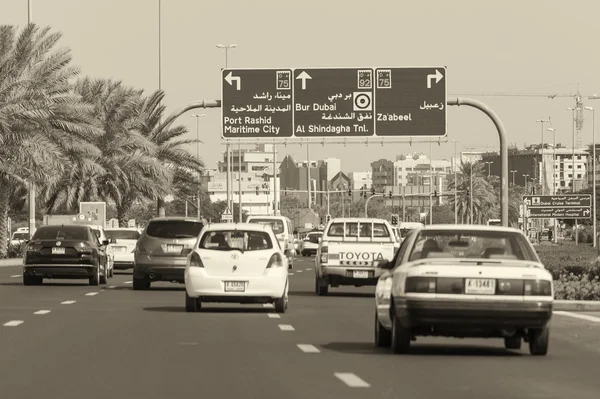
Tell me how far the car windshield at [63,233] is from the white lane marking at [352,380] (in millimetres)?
23617

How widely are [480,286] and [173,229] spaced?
749 inches

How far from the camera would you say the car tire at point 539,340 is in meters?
16.6

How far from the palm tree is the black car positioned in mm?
16223

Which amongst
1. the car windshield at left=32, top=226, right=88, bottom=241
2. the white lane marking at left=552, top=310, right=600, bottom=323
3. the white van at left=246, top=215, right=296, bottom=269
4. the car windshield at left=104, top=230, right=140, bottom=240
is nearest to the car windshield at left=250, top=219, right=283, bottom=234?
the white van at left=246, top=215, right=296, bottom=269

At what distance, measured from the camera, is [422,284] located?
631 inches

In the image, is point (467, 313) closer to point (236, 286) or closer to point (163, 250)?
point (236, 286)

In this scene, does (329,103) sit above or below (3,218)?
above

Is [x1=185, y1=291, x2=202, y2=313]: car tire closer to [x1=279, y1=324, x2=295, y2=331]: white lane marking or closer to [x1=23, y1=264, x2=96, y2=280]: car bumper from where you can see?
[x1=279, y1=324, x2=295, y2=331]: white lane marking

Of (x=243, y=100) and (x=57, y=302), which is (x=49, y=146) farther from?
(x=57, y=302)

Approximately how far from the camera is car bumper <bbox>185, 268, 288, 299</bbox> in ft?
80.5

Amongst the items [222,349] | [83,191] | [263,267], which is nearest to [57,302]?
[263,267]

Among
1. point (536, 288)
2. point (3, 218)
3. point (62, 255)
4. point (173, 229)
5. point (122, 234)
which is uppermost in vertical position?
point (3, 218)

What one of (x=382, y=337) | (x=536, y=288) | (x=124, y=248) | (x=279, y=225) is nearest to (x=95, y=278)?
(x=124, y=248)

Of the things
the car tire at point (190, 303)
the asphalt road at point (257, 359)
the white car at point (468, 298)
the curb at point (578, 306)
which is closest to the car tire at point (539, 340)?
the white car at point (468, 298)
